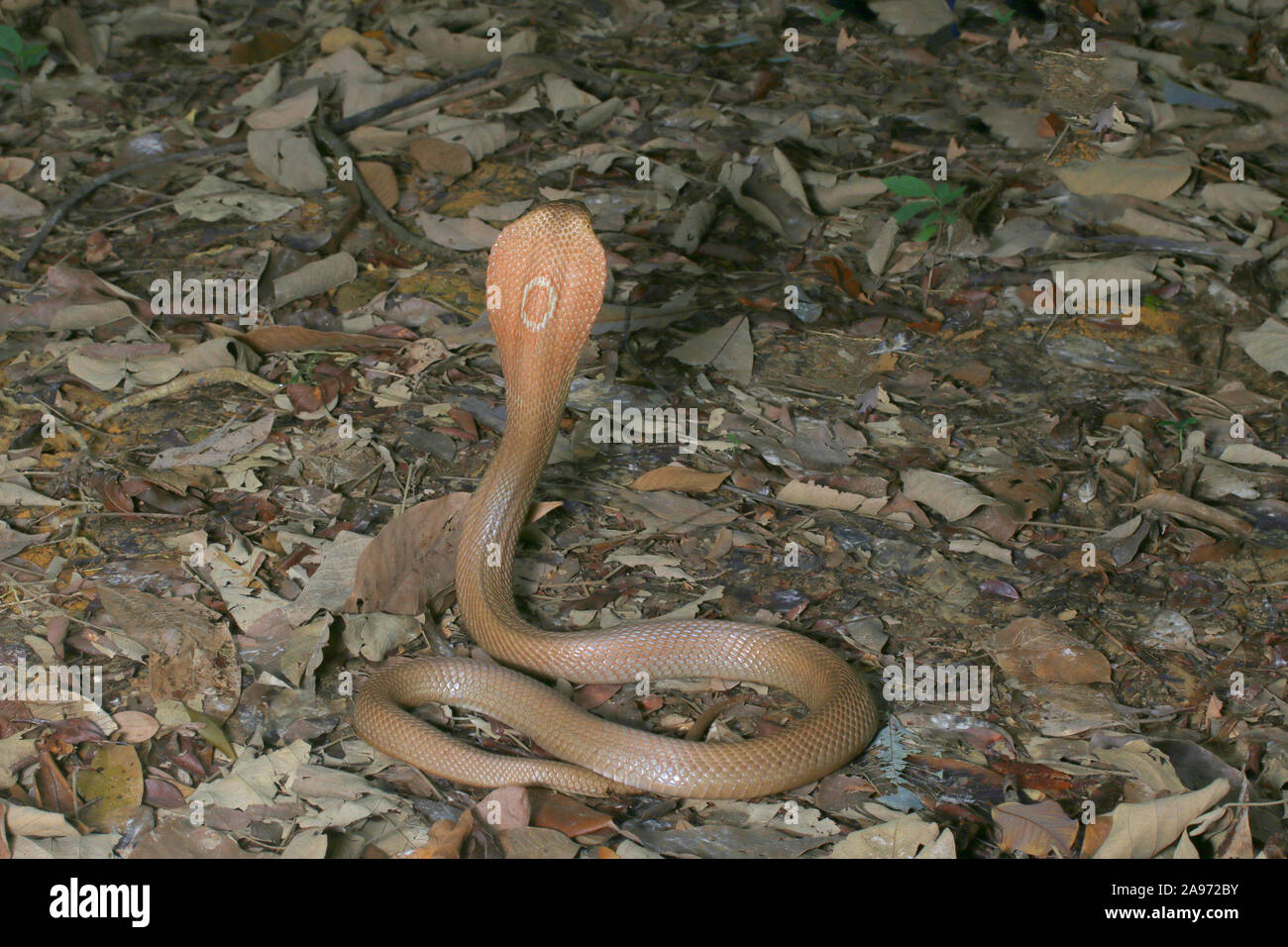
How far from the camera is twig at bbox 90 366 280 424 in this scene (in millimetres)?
5723

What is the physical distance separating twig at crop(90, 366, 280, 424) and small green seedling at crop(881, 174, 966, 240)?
3.69 metres

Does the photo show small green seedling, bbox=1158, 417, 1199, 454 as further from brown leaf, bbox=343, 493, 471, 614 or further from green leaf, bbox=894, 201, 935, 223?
brown leaf, bbox=343, 493, 471, 614

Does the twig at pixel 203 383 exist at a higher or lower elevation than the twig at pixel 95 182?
lower

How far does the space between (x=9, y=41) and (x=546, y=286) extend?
6.04 m

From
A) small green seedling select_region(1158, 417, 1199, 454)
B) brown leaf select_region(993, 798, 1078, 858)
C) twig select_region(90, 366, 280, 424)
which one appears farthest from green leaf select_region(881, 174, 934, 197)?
brown leaf select_region(993, 798, 1078, 858)

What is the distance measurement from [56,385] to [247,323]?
0.96 metres

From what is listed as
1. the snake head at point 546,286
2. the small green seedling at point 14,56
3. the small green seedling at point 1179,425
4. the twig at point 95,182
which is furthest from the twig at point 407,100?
the small green seedling at point 1179,425

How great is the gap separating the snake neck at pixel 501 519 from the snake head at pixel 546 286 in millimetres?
151

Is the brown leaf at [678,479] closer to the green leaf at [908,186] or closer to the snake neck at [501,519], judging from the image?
the snake neck at [501,519]

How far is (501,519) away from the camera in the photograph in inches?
181

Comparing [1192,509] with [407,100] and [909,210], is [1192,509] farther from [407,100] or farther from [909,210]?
[407,100]

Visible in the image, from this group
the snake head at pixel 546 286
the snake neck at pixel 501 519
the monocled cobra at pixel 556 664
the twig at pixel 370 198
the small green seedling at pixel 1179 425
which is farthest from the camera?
the twig at pixel 370 198

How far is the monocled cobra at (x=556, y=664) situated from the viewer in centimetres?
391

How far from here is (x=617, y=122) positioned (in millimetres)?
8281
